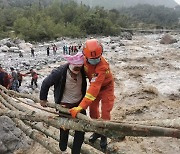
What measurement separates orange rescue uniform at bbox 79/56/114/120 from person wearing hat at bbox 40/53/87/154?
0.10 meters

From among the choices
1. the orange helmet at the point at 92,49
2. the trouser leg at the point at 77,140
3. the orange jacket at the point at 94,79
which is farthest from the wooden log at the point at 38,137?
the orange helmet at the point at 92,49

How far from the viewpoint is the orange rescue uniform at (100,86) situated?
11.2 ft

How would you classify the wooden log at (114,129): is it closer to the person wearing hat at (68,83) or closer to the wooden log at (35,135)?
the person wearing hat at (68,83)

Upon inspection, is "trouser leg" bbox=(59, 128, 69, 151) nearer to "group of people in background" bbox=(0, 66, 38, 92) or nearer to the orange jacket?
the orange jacket

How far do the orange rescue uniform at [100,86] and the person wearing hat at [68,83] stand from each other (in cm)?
10

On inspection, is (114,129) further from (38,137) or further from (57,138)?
(38,137)

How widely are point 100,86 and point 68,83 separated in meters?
0.41

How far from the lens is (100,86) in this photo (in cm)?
345

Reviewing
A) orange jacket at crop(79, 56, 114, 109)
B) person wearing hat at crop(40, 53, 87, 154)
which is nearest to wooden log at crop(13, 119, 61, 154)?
person wearing hat at crop(40, 53, 87, 154)

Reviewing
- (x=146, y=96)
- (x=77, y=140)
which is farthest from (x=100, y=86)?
(x=146, y=96)

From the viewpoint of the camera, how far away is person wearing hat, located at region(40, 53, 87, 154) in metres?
3.46

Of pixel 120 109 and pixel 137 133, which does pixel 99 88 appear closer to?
pixel 137 133

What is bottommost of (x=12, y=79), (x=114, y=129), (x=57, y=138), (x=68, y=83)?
(x=12, y=79)

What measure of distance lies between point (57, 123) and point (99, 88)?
666mm
